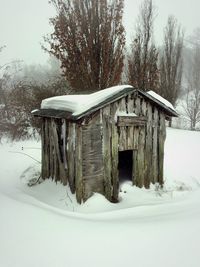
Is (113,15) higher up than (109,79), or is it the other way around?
(113,15)

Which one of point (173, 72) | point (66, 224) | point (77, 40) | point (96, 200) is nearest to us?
point (66, 224)

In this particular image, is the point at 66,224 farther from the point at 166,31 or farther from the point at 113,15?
the point at 166,31

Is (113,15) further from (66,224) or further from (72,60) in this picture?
(66,224)

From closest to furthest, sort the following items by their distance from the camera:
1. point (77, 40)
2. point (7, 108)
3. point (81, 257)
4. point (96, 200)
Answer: point (81, 257) < point (96, 200) < point (77, 40) < point (7, 108)

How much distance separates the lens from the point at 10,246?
4.30 meters

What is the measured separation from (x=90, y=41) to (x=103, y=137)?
6.17 m

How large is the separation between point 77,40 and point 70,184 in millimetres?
7200

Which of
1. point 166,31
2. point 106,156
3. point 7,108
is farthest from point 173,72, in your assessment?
point 106,156

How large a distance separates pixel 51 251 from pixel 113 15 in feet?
35.7

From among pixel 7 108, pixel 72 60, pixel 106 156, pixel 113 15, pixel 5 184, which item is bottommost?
pixel 5 184

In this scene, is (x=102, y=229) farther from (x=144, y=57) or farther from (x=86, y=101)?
(x=144, y=57)

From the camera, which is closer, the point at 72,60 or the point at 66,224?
the point at 66,224

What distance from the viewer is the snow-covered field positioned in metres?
4.04

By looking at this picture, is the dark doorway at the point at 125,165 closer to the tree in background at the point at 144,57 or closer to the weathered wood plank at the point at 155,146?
the weathered wood plank at the point at 155,146
